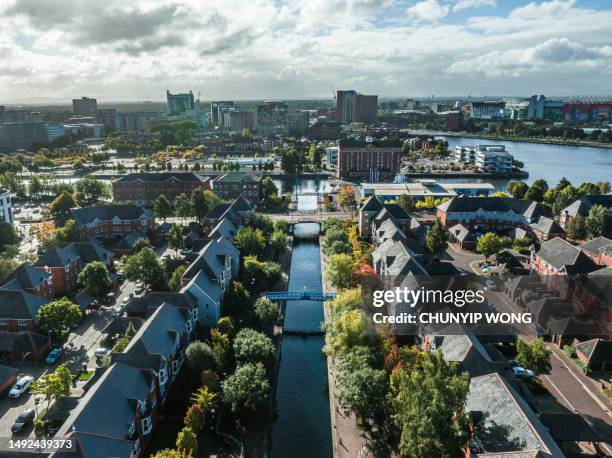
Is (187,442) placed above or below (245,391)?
below

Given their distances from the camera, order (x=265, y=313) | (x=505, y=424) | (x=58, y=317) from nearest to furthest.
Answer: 1. (x=505, y=424)
2. (x=58, y=317)
3. (x=265, y=313)

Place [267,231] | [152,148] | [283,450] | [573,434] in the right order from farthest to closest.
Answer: [152,148] → [267,231] → [283,450] → [573,434]

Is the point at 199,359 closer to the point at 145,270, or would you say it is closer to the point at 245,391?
the point at 245,391

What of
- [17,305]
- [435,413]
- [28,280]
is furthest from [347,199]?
[435,413]

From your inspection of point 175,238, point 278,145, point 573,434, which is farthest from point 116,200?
point 278,145

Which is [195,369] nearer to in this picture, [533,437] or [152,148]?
[533,437]

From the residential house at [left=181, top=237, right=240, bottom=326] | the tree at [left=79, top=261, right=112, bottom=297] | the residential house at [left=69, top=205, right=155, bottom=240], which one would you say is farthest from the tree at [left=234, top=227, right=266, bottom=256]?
the residential house at [left=69, top=205, right=155, bottom=240]
